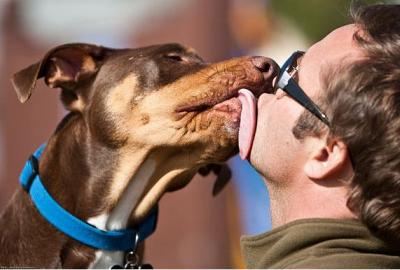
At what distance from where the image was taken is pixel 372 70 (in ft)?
11.2

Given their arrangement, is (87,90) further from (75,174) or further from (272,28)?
(272,28)

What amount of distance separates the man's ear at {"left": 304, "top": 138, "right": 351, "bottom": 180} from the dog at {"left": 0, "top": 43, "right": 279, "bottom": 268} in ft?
3.80

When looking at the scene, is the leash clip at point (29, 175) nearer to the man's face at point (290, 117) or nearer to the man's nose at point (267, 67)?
the man's nose at point (267, 67)

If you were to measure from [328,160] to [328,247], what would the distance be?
0.39 metres

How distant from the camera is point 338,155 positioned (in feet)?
11.4

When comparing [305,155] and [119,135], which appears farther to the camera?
[119,135]

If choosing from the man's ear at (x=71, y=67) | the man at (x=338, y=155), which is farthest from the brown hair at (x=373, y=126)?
the man's ear at (x=71, y=67)

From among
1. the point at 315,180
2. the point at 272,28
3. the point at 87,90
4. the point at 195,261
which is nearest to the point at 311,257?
the point at 315,180

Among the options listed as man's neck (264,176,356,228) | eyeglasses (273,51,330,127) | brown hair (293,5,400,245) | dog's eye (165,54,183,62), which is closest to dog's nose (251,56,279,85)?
eyeglasses (273,51,330,127)

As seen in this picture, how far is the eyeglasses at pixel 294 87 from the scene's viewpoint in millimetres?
3561

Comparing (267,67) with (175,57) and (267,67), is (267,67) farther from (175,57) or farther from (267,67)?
(175,57)

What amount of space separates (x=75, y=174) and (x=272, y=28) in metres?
22.5

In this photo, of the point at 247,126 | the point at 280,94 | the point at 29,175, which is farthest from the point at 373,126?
the point at 29,175

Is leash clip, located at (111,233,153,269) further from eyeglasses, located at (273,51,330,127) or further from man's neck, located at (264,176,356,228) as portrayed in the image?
eyeglasses, located at (273,51,330,127)
